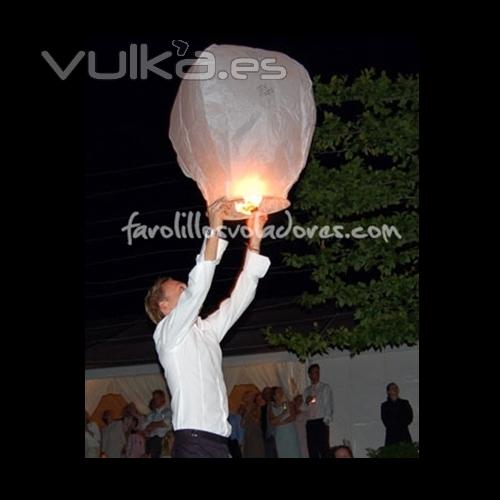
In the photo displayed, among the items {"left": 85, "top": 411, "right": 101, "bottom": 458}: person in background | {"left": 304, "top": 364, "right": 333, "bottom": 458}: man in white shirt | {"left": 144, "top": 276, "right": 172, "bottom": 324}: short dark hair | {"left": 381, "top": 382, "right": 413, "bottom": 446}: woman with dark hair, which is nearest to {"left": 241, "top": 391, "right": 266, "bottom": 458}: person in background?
{"left": 304, "top": 364, "right": 333, "bottom": 458}: man in white shirt

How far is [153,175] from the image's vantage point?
9.20 m

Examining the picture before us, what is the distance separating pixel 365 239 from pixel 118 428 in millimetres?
5510

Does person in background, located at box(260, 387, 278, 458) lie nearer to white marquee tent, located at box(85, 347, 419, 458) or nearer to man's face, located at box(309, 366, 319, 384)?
man's face, located at box(309, 366, 319, 384)

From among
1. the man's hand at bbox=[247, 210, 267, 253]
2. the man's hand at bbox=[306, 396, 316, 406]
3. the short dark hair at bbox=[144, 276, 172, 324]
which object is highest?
the man's hand at bbox=[247, 210, 267, 253]

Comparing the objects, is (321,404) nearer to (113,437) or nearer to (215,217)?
(113,437)

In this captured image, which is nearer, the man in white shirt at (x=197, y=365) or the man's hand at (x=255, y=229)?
the man in white shirt at (x=197, y=365)

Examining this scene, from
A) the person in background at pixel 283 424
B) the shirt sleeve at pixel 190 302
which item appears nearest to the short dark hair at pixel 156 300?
the shirt sleeve at pixel 190 302

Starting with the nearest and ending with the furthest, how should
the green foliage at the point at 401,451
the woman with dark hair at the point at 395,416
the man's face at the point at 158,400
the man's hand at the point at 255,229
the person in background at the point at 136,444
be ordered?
the man's hand at the point at 255,229 → the green foliage at the point at 401,451 → the woman with dark hair at the point at 395,416 → the person in background at the point at 136,444 → the man's face at the point at 158,400

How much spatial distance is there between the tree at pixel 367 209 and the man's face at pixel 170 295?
1.79 m

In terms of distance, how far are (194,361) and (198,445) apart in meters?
0.37

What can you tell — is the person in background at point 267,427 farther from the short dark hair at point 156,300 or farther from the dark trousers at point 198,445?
the dark trousers at point 198,445

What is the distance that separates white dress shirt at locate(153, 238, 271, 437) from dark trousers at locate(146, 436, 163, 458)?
20.0 feet

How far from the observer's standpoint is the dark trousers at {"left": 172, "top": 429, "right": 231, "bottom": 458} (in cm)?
463

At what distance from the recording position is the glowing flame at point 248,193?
4977 mm
